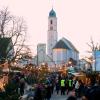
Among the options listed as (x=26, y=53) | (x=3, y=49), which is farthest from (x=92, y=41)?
(x=3, y=49)

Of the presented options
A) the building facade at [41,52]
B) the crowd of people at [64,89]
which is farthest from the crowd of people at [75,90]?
the building facade at [41,52]

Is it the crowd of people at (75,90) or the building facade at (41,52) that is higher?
the building facade at (41,52)

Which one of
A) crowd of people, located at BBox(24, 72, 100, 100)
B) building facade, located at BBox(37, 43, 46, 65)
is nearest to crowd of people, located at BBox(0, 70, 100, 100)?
crowd of people, located at BBox(24, 72, 100, 100)

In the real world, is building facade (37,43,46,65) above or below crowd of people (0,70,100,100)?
above

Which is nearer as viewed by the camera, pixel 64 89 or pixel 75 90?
pixel 75 90

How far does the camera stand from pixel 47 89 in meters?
33.8

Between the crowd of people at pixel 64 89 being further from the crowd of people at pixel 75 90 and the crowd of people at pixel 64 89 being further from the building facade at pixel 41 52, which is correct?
the building facade at pixel 41 52

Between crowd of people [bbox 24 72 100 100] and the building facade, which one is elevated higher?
the building facade

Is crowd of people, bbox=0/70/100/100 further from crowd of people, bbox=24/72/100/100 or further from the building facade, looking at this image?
the building facade

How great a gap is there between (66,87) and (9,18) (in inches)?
816

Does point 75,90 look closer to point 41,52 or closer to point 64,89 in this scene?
point 64,89

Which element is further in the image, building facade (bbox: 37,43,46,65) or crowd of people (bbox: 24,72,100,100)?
building facade (bbox: 37,43,46,65)

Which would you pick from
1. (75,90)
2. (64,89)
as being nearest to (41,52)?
(64,89)

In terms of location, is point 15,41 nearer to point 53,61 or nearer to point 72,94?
point 72,94
